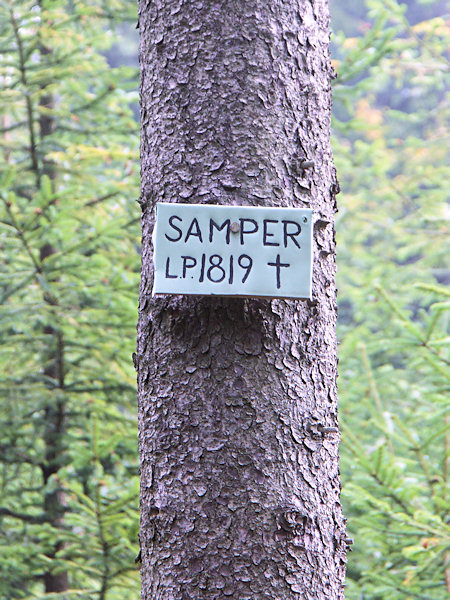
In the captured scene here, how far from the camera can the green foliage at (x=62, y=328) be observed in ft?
9.91

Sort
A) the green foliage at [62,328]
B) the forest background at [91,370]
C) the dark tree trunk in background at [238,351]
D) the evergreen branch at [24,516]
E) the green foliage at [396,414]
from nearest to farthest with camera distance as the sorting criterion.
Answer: the dark tree trunk in background at [238,351] → the green foliage at [396,414] → the forest background at [91,370] → the green foliage at [62,328] → the evergreen branch at [24,516]

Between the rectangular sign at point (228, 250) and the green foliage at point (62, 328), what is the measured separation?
189 cm

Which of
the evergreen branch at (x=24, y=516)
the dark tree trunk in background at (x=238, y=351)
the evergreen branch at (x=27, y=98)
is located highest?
the evergreen branch at (x=27, y=98)

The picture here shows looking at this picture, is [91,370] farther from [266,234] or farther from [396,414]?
[266,234]

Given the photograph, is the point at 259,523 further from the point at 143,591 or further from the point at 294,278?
the point at 294,278

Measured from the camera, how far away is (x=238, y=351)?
102 centimetres

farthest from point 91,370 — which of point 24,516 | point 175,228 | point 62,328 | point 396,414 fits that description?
point 175,228

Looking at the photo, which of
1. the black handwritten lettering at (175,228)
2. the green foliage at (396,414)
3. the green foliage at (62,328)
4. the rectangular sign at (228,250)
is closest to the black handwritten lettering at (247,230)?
the rectangular sign at (228,250)

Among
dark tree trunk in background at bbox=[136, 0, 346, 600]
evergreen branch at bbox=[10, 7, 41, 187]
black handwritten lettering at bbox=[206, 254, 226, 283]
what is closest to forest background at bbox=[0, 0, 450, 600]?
evergreen branch at bbox=[10, 7, 41, 187]

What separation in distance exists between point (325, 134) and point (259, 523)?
2.41 ft

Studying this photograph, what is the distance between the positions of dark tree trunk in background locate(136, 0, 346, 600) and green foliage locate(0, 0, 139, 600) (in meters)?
1.77

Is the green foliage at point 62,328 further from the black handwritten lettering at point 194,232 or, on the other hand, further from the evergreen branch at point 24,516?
the black handwritten lettering at point 194,232

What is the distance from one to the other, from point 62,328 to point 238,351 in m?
2.39

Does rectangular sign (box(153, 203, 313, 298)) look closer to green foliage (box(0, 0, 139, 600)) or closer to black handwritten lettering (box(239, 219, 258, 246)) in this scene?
black handwritten lettering (box(239, 219, 258, 246))
